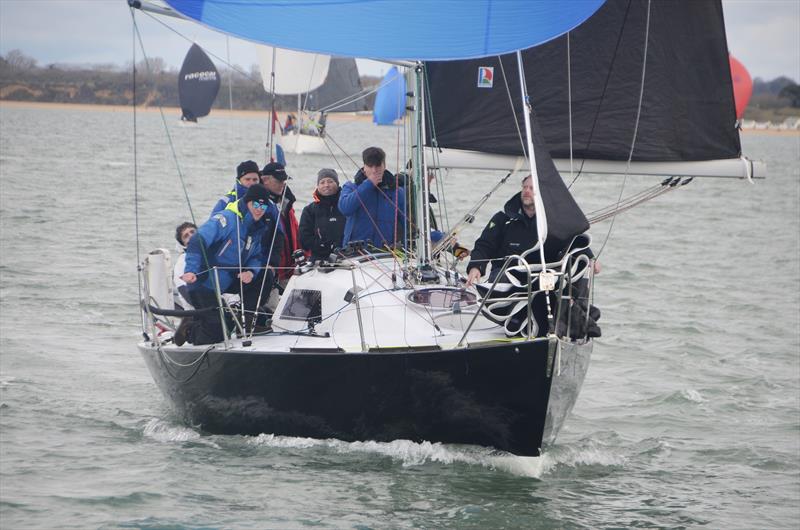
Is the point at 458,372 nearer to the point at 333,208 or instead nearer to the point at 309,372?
the point at 309,372

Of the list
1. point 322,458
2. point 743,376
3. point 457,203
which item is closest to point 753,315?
point 743,376

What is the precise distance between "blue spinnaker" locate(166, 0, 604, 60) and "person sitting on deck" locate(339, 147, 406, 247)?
161cm

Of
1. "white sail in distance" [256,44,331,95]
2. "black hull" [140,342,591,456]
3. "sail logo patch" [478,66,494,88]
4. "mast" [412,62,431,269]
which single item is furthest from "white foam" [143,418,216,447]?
"white sail in distance" [256,44,331,95]

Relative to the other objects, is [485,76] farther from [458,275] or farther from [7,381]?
[7,381]

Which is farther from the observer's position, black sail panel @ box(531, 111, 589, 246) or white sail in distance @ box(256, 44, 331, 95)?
white sail in distance @ box(256, 44, 331, 95)

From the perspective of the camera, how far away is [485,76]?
9.49 m

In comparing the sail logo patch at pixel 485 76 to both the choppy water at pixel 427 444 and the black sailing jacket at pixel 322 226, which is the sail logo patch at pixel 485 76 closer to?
the black sailing jacket at pixel 322 226

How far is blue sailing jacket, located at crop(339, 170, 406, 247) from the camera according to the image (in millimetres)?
9273

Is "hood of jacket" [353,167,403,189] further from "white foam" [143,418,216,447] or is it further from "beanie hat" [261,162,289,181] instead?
"white foam" [143,418,216,447]

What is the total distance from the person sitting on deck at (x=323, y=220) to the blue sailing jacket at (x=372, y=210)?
0.14m

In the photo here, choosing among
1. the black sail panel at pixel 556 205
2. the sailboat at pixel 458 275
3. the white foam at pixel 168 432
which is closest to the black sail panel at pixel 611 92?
the sailboat at pixel 458 275

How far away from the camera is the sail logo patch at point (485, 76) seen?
31.0 ft

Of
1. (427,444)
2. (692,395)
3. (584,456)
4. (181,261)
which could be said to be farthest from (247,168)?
(692,395)

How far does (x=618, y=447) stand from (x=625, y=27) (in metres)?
3.59
